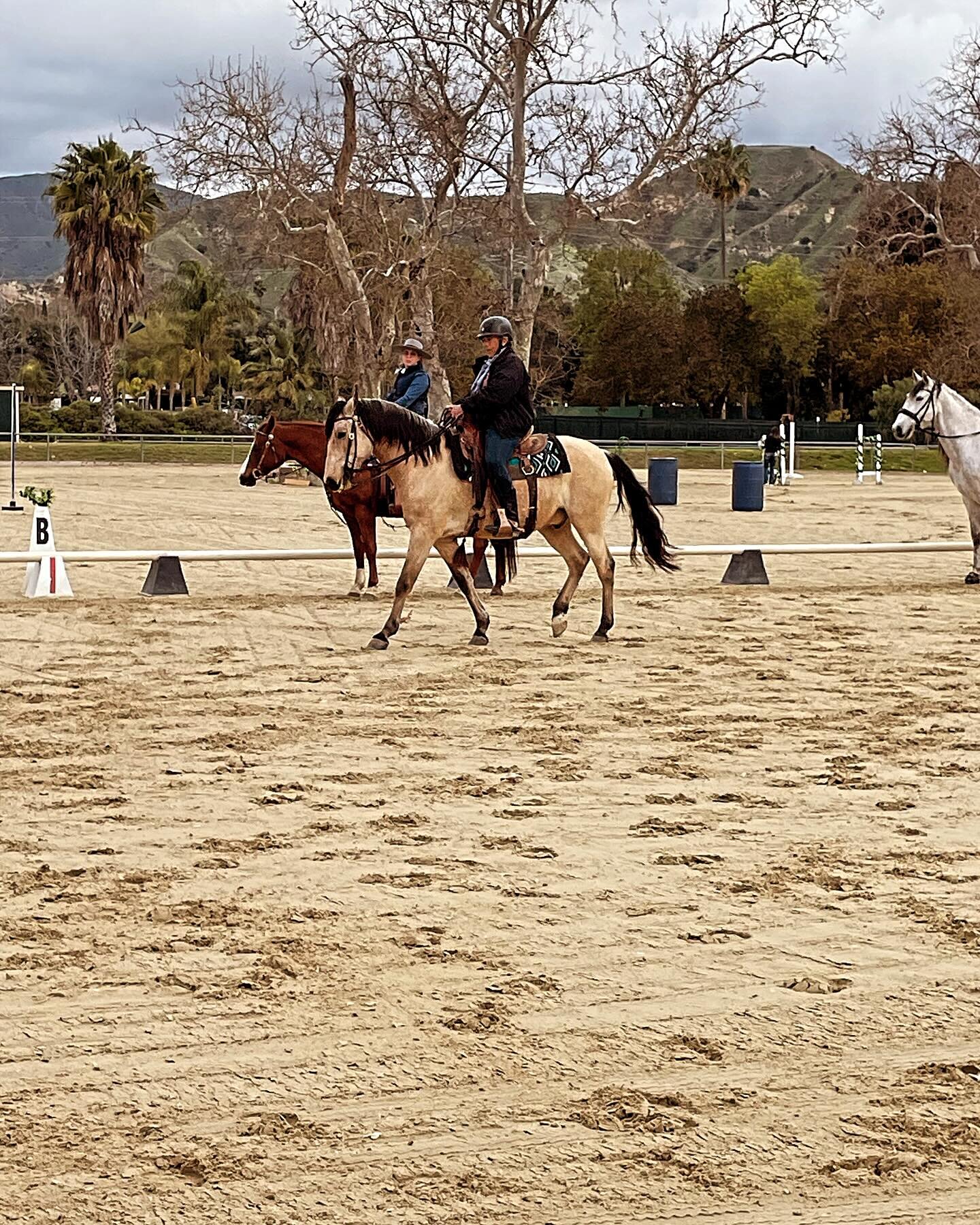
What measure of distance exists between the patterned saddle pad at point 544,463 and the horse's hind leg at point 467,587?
0.75 meters

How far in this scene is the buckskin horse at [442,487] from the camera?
1130 centimetres

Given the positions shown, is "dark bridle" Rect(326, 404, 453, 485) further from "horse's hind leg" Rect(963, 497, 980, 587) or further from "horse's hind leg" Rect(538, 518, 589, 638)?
"horse's hind leg" Rect(963, 497, 980, 587)

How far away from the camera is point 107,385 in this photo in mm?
55594

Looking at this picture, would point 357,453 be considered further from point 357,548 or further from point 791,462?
point 791,462

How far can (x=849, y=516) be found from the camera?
1081 inches

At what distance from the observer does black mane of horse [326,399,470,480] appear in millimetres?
11281

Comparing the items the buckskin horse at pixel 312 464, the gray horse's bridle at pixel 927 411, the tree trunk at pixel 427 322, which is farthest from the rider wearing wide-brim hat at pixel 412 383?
the tree trunk at pixel 427 322

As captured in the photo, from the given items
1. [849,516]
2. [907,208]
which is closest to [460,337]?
[907,208]

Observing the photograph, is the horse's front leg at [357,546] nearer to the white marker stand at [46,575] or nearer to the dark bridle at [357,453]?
the dark bridle at [357,453]

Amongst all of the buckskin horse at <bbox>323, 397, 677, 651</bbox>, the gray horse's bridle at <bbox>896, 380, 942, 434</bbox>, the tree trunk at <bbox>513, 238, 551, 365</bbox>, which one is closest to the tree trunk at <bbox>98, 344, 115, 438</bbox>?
the tree trunk at <bbox>513, 238, 551, 365</bbox>

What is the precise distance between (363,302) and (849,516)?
→ 12.4 meters

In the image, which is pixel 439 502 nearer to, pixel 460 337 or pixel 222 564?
pixel 222 564

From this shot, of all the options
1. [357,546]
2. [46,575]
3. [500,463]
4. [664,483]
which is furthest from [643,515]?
[664,483]

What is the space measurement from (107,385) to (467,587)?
152 ft
